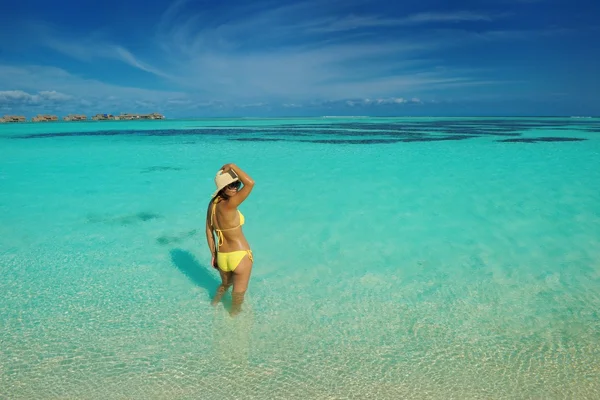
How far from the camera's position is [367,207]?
8930mm

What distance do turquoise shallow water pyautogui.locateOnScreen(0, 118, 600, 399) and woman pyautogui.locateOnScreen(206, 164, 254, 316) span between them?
1.48 ft

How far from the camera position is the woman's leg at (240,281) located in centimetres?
409

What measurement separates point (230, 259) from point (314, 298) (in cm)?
120

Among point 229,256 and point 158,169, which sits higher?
point 229,256

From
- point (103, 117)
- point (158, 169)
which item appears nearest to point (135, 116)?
point (103, 117)

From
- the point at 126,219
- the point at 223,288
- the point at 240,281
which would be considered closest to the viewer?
the point at 240,281

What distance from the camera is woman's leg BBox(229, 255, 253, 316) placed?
409 cm

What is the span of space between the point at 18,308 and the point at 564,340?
546 centimetres

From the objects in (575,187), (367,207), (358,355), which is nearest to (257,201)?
(367,207)

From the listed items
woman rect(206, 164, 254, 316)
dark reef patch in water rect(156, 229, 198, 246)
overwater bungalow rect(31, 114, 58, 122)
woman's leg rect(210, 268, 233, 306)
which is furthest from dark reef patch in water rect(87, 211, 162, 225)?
overwater bungalow rect(31, 114, 58, 122)

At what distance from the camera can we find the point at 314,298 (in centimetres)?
472

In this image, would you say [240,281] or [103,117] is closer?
[240,281]

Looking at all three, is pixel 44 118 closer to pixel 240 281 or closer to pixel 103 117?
pixel 103 117

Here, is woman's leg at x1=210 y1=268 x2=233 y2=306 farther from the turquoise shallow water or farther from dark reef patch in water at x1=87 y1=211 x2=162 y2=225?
dark reef patch in water at x1=87 y1=211 x2=162 y2=225
